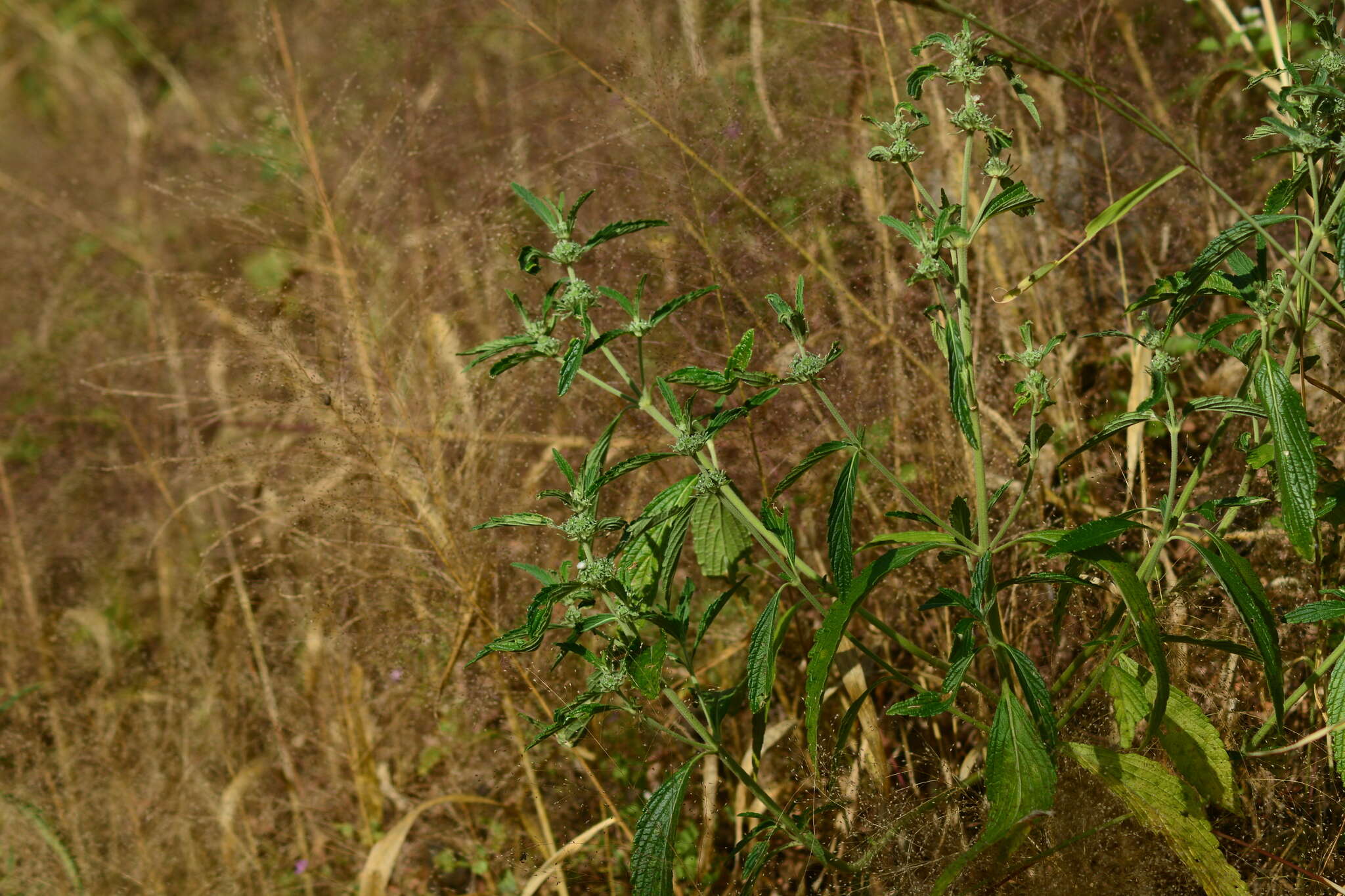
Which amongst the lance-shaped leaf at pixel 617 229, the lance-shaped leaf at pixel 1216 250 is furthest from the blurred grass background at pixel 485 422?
the lance-shaped leaf at pixel 617 229

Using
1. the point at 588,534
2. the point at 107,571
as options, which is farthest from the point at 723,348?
the point at 107,571

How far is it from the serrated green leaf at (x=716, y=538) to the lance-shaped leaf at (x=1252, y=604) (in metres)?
0.55

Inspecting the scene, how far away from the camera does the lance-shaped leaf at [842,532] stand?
1108mm

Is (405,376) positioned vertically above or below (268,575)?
above

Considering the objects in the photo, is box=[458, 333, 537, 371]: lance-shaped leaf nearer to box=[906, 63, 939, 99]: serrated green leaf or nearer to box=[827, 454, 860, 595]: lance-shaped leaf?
box=[827, 454, 860, 595]: lance-shaped leaf

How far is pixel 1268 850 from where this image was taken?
53.8 inches

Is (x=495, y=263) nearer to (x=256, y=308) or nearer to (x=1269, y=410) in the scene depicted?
(x=256, y=308)

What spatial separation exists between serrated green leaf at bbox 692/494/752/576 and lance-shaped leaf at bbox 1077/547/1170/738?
1.51 feet

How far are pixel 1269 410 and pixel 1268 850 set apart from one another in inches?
26.0

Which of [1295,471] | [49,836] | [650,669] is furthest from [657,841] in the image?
[49,836]

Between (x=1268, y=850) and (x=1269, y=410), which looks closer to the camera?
(x=1269, y=410)

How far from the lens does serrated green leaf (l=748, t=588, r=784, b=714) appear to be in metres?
1.13

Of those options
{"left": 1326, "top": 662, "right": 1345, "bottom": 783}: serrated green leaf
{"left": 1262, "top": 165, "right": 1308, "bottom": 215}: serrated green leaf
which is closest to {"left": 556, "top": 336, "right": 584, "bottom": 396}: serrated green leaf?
{"left": 1262, "top": 165, "right": 1308, "bottom": 215}: serrated green leaf

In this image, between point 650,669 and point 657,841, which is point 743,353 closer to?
point 650,669
